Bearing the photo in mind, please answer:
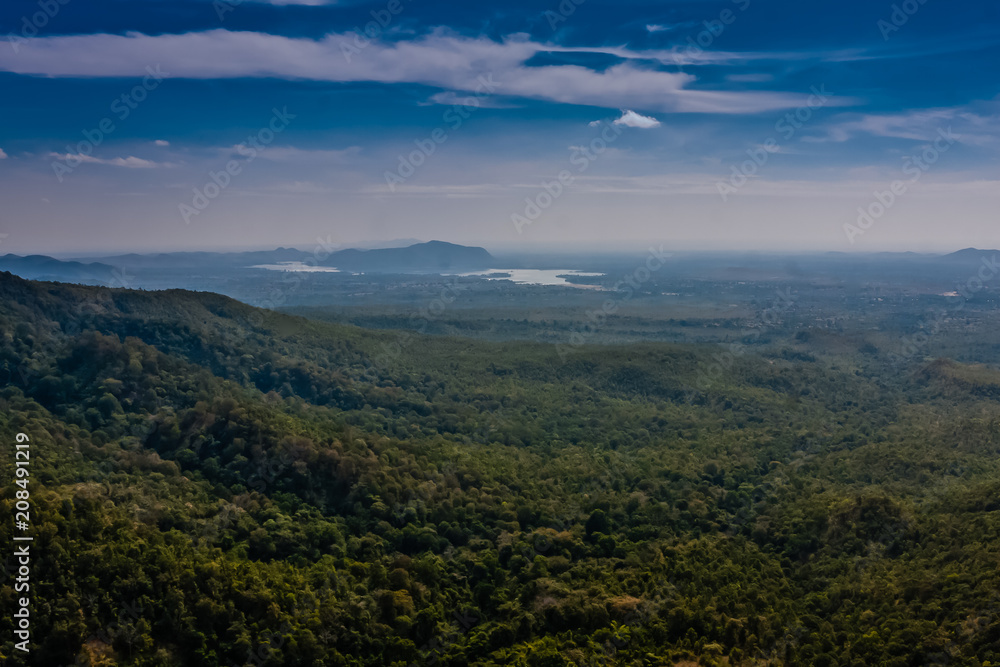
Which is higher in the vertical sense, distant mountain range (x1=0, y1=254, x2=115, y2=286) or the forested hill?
distant mountain range (x1=0, y1=254, x2=115, y2=286)

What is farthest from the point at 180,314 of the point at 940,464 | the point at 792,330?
the point at 792,330

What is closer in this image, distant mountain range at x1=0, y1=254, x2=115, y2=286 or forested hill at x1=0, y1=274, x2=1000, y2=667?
forested hill at x1=0, y1=274, x2=1000, y2=667

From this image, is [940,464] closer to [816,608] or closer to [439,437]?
[816,608]

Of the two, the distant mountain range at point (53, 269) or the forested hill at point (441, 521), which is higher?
the distant mountain range at point (53, 269)

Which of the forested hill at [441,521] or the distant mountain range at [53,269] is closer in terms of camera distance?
the forested hill at [441,521]

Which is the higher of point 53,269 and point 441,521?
point 53,269
